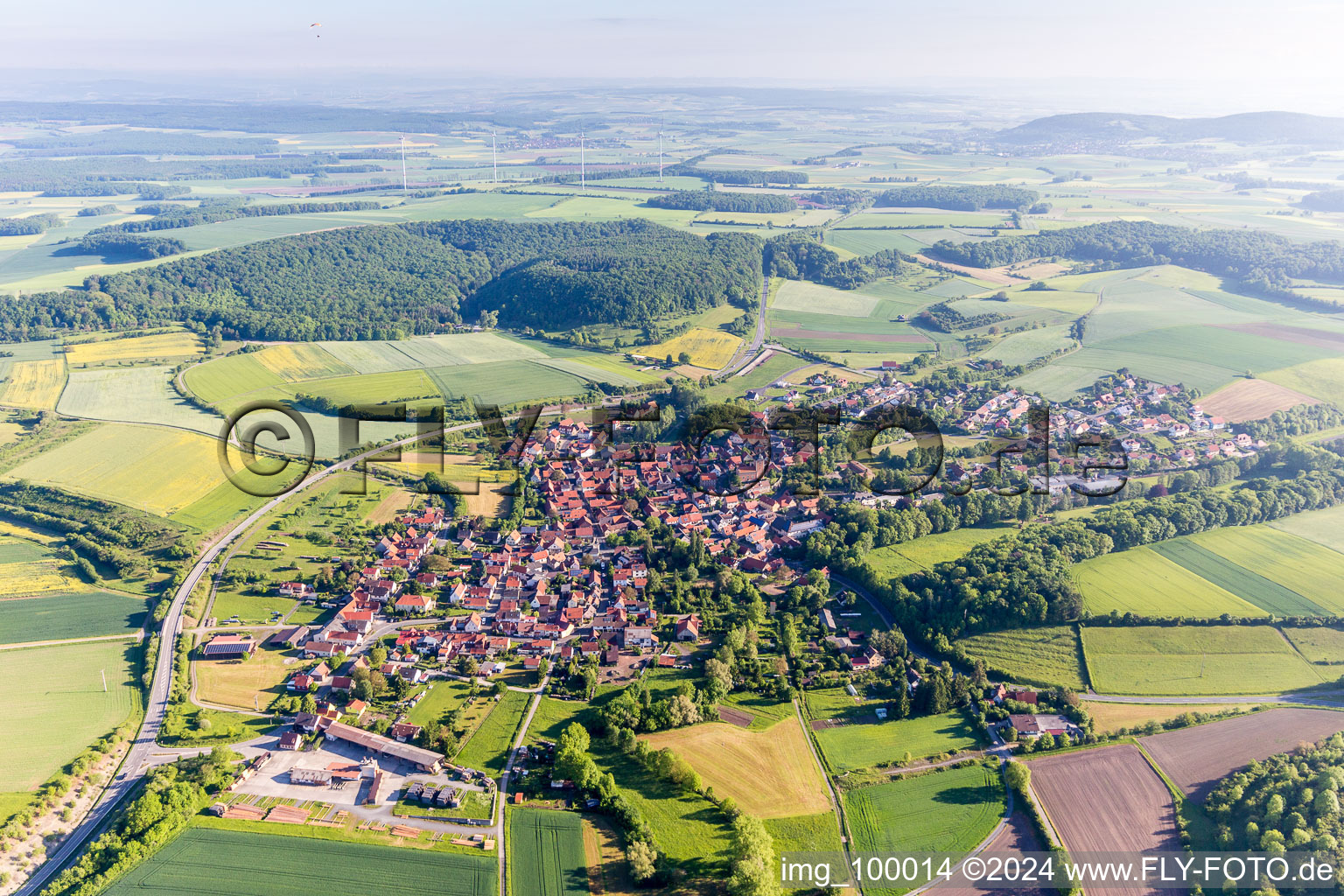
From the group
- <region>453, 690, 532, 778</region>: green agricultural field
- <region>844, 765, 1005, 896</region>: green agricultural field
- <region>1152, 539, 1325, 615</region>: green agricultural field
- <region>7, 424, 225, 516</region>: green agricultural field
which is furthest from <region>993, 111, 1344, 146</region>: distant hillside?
<region>7, 424, 225, 516</region>: green agricultural field

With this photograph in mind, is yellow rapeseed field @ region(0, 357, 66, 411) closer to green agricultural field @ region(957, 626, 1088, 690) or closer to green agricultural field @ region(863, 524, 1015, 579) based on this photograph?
green agricultural field @ region(863, 524, 1015, 579)

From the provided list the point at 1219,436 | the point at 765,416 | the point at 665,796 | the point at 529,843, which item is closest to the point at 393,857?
the point at 529,843

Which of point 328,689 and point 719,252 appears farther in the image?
point 719,252

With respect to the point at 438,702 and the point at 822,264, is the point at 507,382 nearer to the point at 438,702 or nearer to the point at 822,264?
the point at 438,702

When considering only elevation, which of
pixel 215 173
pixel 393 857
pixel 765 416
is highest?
pixel 215 173

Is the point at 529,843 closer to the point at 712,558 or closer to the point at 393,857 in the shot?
the point at 393,857
